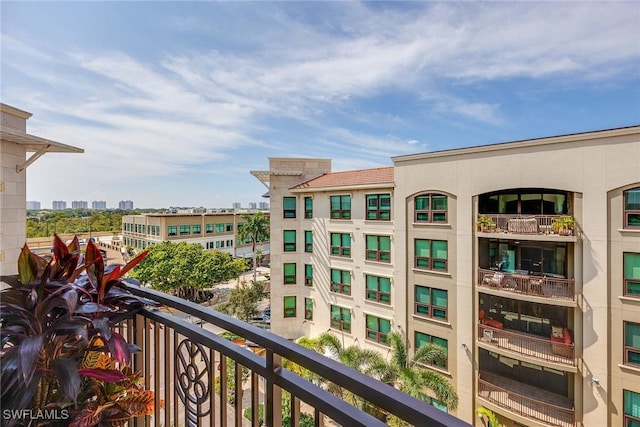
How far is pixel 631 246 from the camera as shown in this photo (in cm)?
582

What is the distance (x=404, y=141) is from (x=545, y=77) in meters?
5.21

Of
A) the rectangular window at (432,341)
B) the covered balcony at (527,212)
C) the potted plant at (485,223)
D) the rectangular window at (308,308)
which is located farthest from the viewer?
the rectangular window at (308,308)

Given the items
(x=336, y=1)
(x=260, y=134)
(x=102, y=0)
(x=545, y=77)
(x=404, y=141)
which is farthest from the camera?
(x=404, y=141)

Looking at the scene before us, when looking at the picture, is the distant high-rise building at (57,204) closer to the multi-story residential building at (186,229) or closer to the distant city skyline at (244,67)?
the distant city skyline at (244,67)


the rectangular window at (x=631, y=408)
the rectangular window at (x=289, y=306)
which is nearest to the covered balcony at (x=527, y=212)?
the rectangular window at (x=631, y=408)

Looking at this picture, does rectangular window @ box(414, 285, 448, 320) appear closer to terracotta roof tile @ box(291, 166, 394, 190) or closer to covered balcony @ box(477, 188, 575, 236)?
covered balcony @ box(477, 188, 575, 236)

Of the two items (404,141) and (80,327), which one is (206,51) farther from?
(404,141)

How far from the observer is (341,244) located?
10.1 meters

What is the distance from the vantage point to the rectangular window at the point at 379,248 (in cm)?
908

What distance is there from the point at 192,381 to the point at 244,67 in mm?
4836

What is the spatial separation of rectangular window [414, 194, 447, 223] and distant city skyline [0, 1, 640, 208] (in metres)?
1.31

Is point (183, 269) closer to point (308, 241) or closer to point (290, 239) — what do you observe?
point (290, 239)

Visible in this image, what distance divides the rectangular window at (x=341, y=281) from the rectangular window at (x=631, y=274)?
6443mm

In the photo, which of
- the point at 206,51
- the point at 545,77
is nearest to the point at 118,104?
the point at 206,51
